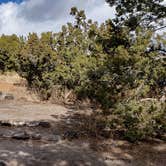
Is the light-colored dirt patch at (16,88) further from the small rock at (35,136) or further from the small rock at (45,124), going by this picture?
the small rock at (35,136)

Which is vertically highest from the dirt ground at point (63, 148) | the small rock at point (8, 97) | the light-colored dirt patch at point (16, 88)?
the light-colored dirt patch at point (16, 88)

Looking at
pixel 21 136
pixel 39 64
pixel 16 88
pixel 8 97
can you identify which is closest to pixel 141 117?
pixel 21 136

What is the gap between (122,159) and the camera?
9.37 m

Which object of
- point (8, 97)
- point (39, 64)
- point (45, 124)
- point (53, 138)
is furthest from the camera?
point (39, 64)

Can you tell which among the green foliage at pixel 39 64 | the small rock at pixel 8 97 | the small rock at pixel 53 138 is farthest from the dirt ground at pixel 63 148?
the green foliage at pixel 39 64

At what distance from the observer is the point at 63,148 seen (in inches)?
389

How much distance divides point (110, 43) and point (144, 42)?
1.27 metres

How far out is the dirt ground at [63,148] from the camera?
8.70m

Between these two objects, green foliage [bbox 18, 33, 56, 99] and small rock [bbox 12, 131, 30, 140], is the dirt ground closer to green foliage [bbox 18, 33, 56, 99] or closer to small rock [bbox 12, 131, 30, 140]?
small rock [bbox 12, 131, 30, 140]

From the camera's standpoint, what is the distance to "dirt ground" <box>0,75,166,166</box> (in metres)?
8.70

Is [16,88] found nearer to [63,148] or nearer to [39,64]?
[39,64]

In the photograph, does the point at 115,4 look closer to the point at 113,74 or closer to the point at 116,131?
the point at 113,74

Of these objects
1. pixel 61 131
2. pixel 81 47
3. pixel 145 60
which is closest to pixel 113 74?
pixel 145 60

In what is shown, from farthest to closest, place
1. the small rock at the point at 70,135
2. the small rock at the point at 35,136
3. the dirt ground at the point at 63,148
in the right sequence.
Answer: the small rock at the point at 70,135 < the small rock at the point at 35,136 < the dirt ground at the point at 63,148
